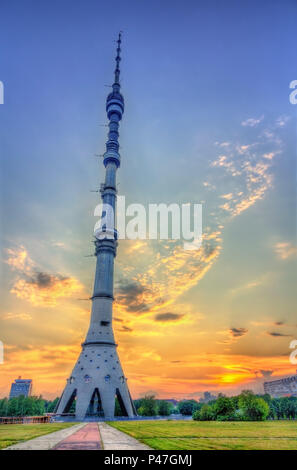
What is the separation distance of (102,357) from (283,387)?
14826 centimetres

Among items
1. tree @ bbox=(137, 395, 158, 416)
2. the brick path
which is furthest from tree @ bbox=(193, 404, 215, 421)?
the brick path

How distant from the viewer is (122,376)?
79.1 meters

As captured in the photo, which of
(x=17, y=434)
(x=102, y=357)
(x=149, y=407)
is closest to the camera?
(x=17, y=434)

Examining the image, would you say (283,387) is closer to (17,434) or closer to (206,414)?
(206,414)

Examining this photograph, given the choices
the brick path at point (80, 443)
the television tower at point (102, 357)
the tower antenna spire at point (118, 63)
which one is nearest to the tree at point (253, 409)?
the television tower at point (102, 357)

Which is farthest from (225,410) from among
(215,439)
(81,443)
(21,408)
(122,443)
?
(21,408)

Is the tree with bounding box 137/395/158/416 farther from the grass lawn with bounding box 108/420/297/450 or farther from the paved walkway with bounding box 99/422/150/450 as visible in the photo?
the paved walkway with bounding box 99/422/150/450

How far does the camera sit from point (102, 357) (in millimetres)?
76938

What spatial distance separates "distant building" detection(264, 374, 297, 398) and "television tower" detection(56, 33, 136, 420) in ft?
406

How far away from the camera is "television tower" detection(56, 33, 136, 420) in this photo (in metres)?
73.4

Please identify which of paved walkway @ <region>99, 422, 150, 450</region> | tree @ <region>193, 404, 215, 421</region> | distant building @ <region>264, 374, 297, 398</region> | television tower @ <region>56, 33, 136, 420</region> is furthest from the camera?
distant building @ <region>264, 374, 297, 398</region>
